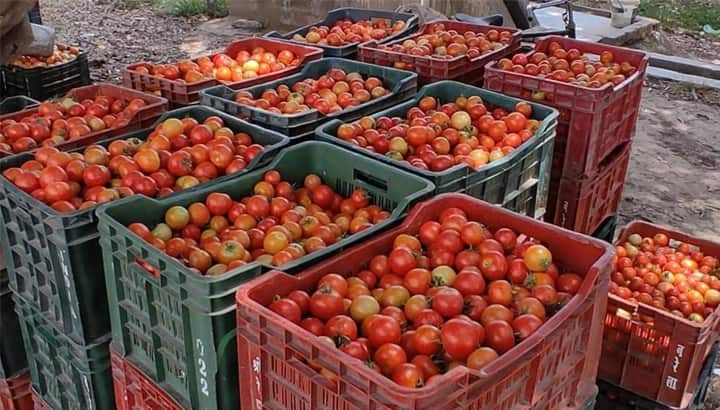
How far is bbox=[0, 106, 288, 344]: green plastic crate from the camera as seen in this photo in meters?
2.36

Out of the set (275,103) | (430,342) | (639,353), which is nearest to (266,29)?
(275,103)

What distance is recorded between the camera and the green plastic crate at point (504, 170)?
8.94 ft

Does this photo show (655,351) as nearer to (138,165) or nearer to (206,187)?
(206,187)

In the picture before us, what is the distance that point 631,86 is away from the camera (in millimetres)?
3891

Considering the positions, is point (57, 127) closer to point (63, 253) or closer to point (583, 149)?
point (63, 253)

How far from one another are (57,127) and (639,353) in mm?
2803

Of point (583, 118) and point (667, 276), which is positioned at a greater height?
point (583, 118)

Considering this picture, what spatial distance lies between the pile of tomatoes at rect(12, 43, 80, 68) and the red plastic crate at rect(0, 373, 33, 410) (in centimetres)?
370

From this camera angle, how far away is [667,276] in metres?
3.35

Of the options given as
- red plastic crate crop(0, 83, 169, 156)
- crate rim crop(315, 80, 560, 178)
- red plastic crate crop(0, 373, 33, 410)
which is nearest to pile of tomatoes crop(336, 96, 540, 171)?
A: crate rim crop(315, 80, 560, 178)

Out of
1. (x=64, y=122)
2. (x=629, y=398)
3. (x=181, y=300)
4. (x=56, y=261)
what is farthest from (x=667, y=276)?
(x=64, y=122)

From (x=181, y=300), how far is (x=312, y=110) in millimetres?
A: 1533

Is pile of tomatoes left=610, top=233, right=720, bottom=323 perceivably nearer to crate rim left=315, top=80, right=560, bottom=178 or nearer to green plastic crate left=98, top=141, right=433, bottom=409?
crate rim left=315, top=80, right=560, bottom=178

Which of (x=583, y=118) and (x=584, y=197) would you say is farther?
(x=584, y=197)
